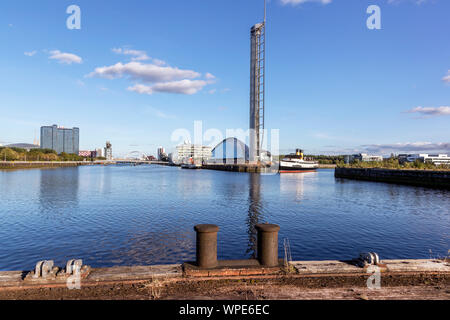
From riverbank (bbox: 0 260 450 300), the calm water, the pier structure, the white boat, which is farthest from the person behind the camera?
the white boat

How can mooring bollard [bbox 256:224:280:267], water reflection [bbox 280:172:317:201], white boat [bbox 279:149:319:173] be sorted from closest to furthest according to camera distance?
1. mooring bollard [bbox 256:224:280:267]
2. water reflection [bbox 280:172:317:201]
3. white boat [bbox 279:149:319:173]

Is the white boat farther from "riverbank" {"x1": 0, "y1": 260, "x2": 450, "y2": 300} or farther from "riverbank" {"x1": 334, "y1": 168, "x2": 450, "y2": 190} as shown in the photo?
"riverbank" {"x1": 0, "y1": 260, "x2": 450, "y2": 300}

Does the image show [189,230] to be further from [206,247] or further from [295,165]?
[295,165]

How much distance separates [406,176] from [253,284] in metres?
80.1

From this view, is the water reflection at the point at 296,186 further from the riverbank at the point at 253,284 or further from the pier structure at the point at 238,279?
the riverbank at the point at 253,284

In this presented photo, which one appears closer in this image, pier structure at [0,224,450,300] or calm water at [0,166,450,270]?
pier structure at [0,224,450,300]

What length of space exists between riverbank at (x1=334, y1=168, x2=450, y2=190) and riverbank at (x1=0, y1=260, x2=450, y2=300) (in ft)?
213

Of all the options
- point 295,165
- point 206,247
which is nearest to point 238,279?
point 206,247

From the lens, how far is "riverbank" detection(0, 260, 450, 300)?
25.1 feet

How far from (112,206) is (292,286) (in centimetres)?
3132

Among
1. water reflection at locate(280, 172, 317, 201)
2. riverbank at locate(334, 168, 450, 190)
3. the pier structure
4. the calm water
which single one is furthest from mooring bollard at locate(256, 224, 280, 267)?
riverbank at locate(334, 168, 450, 190)

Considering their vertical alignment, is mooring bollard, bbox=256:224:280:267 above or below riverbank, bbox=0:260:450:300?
above

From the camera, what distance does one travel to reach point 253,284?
8.42 meters
